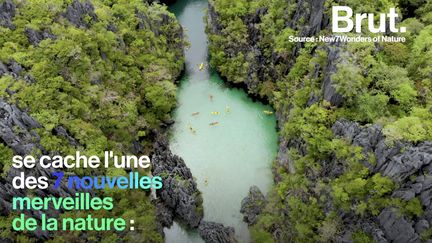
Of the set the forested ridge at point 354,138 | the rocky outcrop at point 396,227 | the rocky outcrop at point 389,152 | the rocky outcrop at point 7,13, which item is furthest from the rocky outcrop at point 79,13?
the rocky outcrop at point 396,227

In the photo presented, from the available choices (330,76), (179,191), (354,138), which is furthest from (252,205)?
(330,76)

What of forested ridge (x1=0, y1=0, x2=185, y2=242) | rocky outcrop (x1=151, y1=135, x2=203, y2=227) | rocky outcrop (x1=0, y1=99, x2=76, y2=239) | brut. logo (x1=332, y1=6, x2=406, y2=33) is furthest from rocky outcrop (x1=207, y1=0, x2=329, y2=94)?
rocky outcrop (x1=0, y1=99, x2=76, y2=239)

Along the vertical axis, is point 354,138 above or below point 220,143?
above

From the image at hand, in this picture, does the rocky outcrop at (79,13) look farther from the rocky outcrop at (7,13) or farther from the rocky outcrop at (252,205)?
the rocky outcrop at (252,205)

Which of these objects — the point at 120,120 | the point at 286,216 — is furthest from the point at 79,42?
the point at 286,216

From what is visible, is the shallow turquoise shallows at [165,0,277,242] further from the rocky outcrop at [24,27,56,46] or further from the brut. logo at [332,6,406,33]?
the rocky outcrop at [24,27,56,46]

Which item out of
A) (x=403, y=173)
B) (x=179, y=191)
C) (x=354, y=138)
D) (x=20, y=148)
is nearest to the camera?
(x=403, y=173)

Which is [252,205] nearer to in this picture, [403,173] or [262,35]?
[403,173]
